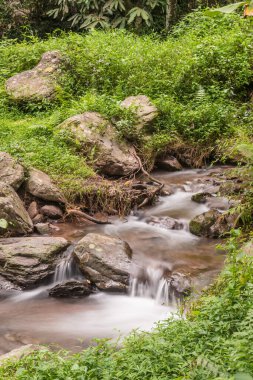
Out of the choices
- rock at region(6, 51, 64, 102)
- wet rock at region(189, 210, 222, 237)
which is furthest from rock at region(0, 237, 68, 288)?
rock at region(6, 51, 64, 102)

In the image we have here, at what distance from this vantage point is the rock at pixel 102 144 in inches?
319

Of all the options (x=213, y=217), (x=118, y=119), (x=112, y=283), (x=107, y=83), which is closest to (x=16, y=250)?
(x=112, y=283)

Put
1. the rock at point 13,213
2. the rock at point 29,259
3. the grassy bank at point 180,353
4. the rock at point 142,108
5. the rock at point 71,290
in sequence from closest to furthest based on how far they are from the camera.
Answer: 1. the grassy bank at point 180,353
2. the rock at point 71,290
3. the rock at point 29,259
4. the rock at point 13,213
5. the rock at point 142,108

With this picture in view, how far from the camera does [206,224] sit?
661 centimetres

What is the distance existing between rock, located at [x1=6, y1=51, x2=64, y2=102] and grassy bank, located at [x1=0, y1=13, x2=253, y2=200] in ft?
0.55

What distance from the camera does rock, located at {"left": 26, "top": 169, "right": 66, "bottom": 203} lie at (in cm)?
703

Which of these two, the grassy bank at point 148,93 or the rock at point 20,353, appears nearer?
the rock at point 20,353

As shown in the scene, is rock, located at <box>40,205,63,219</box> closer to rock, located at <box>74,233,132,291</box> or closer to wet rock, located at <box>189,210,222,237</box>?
rock, located at <box>74,233,132,291</box>

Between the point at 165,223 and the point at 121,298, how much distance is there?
1.87 m

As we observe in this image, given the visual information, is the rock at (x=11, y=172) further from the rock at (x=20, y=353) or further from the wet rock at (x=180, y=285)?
the rock at (x=20, y=353)

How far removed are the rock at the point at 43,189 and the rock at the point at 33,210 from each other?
129mm

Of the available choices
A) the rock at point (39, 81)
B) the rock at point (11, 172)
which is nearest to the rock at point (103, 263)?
the rock at point (11, 172)

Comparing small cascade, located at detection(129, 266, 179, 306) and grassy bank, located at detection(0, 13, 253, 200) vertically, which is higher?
grassy bank, located at detection(0, 13, 253, 200)

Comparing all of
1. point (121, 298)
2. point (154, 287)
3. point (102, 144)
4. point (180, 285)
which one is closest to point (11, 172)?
point (102, 144)
